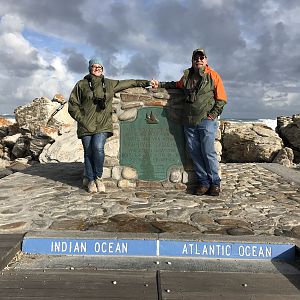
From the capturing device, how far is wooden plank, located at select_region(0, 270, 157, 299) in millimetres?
2775

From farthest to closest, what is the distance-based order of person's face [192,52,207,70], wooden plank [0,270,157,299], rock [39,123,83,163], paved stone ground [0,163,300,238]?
1. rock [39,123,83,163]
2. person's face [192,52,207,70]
3. paved stone ground [0,163,300,238]
4. wooden plank [0,270,157,299]

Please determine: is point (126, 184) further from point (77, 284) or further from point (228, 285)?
point (228, 285)

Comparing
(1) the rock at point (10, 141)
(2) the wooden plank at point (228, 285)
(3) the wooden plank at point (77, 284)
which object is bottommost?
(3) the wooden plank at point (77, 284)

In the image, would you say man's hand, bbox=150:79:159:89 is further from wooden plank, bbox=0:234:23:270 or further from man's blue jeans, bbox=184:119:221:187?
wooden plank, bbox=0:234:23:270

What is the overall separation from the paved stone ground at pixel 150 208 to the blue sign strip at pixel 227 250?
0.49 metres

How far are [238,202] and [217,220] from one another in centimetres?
119

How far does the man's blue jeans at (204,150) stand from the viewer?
20.0ft

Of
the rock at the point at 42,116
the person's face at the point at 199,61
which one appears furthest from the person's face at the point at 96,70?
the rock at the point at 42,116

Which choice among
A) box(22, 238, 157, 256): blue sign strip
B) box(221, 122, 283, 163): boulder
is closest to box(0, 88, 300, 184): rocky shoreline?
box(221, 122, 283, 163): boulder

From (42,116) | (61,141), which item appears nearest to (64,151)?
(61,141)

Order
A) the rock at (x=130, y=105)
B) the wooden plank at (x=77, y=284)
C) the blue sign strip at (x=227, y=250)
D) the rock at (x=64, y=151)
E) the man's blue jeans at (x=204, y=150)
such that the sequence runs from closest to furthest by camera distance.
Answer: the wooden plank at (x=77, y=284), the blue sign strip at (x=227, y=250), the man's blue jeans at (x=204, y=150), the rock at (x=130, y=105), the rock at (x=64, y=151)

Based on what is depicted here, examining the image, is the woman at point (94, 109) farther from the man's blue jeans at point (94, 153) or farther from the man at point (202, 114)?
the man at point (202, 114)

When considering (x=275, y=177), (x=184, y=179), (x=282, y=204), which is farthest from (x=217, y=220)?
(x=275, y=177)

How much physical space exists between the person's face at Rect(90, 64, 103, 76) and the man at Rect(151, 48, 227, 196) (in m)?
1.41
